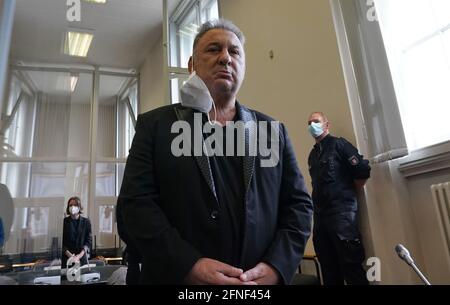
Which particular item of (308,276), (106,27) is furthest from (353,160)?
(106,27)

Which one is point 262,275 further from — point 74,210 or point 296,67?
point 74,210

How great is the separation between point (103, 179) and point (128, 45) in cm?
313

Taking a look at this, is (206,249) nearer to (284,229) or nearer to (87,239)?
(284,229)

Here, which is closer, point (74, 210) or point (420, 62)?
point (420, 62)

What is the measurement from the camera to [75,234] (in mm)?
3869

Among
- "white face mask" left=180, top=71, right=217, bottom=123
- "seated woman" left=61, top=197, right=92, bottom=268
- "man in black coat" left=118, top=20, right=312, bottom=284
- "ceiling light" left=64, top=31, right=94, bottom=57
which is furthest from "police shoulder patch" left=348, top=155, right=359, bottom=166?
"ceiling light" left=64, top=31, right=94, bottom=57

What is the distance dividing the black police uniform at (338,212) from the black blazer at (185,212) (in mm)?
1462

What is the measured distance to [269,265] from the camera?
0.71 m

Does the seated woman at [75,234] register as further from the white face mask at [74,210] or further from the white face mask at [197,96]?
the white face mask at [197,96]

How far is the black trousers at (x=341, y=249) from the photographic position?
2.10 meters

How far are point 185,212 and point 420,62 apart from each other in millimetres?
2211

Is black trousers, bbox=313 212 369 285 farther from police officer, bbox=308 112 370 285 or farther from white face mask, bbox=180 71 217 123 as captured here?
white face mask, bbox=180 71 217 123
